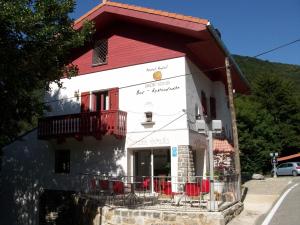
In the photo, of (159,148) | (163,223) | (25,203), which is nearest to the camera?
(163,223)

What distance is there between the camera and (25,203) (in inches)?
845

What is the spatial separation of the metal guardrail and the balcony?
251 centimetres

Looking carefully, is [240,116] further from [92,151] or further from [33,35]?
[33,35]

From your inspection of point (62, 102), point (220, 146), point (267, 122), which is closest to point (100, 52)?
point (62, 102)

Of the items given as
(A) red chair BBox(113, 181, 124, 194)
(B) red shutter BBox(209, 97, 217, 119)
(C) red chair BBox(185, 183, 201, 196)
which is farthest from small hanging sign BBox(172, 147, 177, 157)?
(B) red shutter BBox(209, 97, 217, 119)

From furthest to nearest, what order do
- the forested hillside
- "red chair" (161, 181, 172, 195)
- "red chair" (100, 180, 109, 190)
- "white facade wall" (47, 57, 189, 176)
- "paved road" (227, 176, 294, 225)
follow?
the forested hillside, "white facade wall" (47, 57, 189, 176), "red chair" (100, 180, 109, 190), "red chair" (161, 181, 172, 195), "paved road" (227, 176, 294, 225)

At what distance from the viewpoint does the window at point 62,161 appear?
68.1ft

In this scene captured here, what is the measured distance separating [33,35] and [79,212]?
24.2ft

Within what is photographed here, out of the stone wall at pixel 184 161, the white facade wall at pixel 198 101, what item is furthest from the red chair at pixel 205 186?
the white facade wall at pixel 198 101

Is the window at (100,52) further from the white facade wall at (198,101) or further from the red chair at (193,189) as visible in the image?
the red chair at (193,189)

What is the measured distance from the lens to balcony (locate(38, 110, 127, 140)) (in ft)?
59.9

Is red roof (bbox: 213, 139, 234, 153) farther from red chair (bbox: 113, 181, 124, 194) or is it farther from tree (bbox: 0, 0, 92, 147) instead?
tree (bbox: 0, 0, 92, 147)

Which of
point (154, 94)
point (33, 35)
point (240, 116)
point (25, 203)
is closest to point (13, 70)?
point (33, 35)

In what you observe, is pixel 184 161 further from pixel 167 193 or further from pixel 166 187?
pixel 167 193
